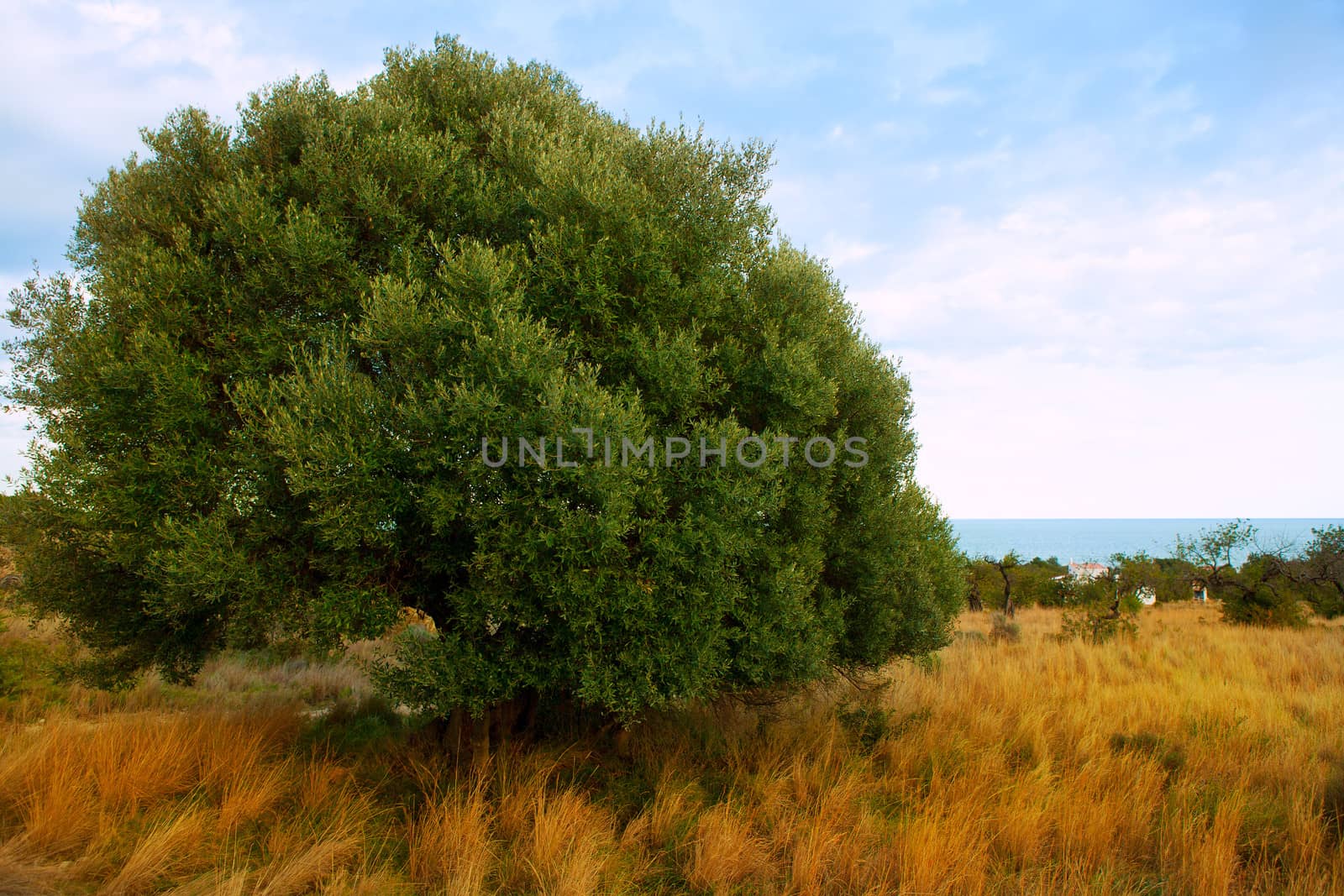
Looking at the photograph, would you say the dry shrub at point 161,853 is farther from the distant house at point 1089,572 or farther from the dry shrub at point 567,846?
the distant house at point 1089,572

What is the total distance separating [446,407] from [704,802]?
5.27 m

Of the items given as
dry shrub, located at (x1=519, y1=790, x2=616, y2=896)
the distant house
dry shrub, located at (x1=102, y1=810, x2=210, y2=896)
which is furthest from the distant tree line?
dry shrub, located at (x1=102, y1=810, x2=210, y2=896)

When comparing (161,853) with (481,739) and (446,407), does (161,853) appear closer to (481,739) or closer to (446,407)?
(481,739)

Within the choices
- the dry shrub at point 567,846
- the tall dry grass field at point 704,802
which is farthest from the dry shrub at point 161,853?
the dry shrub at point 567,846

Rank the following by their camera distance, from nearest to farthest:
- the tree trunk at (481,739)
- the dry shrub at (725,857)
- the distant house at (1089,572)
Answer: the dry shrub at (725,857), the tree trunk at (481,739), the distant house at (1089,572)

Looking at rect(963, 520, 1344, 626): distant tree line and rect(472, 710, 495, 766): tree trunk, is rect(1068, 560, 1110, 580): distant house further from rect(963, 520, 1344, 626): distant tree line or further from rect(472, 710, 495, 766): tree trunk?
rect(472, 710, 495, 766): tree trunk

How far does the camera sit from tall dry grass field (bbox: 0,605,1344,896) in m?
5.78

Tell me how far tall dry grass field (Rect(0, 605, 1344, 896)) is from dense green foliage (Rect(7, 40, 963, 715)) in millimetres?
1255

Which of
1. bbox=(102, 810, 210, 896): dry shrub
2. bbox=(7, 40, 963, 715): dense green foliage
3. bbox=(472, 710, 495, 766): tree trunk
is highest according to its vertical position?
bbox=(7, 40, 963, 715): dense green foliage

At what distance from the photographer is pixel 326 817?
6609 millimetres

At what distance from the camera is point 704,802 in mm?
7570

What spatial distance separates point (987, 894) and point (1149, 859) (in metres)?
2.16

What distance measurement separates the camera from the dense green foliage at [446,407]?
5.69m

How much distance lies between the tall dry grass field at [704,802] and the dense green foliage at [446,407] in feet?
4.12
